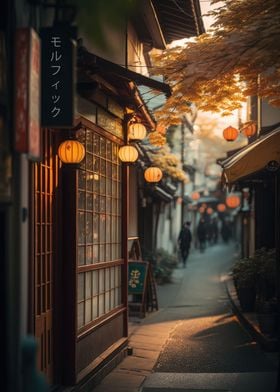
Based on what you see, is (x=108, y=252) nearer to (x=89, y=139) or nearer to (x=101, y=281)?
(x=101, y=281)

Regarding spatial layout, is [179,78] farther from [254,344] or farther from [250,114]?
[250,114]

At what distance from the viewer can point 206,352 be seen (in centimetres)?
1367

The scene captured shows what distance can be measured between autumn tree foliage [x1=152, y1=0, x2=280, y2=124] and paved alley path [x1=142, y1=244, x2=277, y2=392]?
16.0 feet

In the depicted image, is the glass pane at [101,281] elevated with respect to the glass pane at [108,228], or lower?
lower

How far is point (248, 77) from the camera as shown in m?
11.8

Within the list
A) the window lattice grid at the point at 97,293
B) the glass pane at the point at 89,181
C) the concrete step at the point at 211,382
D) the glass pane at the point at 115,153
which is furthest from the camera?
the glass pane at the point at 115,153

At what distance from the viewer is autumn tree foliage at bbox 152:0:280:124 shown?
1062 cm

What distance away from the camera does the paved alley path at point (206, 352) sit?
35.7 feet

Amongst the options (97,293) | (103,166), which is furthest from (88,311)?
(103,166)

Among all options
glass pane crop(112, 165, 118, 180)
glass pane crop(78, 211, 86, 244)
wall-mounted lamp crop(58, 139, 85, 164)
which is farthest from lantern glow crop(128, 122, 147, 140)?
wall-mounted lamp crop(58, 139, 85, 164)

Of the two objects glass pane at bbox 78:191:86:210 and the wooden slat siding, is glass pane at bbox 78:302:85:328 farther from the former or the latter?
glass pane at bbox 78:191:86:210

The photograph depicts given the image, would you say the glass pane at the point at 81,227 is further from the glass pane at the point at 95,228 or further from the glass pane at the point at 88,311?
the glass pane at the point at 88,311

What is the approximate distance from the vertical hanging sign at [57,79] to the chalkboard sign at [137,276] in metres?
10.8

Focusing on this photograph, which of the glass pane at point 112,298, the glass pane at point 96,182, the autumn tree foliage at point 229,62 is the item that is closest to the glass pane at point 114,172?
the glass pane at point 96,182
